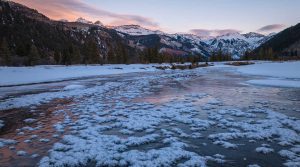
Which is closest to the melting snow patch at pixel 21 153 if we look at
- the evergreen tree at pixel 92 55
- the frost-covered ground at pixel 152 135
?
the frost-covered ground at pixel 152 135

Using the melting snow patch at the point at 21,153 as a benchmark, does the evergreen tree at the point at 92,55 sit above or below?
above

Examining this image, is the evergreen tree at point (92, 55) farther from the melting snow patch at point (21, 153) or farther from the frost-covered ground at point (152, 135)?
the melting snow patch at point (21, 153)

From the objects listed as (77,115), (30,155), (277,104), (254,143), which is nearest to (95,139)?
(30,155)

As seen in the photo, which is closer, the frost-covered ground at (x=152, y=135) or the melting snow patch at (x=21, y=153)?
the frost-covered ground at (x=152, y=135)

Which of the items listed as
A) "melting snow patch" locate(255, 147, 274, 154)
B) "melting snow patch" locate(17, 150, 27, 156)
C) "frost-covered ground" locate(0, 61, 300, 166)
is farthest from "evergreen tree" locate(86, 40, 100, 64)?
"melting snow patch" locate(255, 147, 274, 154)

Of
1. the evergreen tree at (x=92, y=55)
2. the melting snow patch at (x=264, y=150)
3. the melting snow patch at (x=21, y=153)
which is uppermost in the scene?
the evergreen tree at (x=92, y=55)

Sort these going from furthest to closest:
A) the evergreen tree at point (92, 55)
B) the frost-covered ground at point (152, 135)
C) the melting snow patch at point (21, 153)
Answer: the evergreen tree at point (92, 55)
the melting snow patch at point (21, 153)
the frost-covered ground at point (152, 135)

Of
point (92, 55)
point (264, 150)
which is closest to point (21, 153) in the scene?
point (264, 150)

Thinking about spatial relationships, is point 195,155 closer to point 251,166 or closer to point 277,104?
point 251,166

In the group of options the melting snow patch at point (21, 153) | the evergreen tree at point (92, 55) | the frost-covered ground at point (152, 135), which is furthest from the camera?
the evergreen tree at point (92, 55)

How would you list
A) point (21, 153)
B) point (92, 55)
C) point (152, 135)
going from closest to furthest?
point (21, 153) → point (152, 135) → point (92, 55)

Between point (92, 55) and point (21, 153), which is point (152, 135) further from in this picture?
point (92, 55)

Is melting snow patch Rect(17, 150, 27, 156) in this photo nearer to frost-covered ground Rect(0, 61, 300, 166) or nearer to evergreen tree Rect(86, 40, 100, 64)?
frost-covered ground Rect(0, 61, 300, 166)

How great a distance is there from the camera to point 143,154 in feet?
25.5
